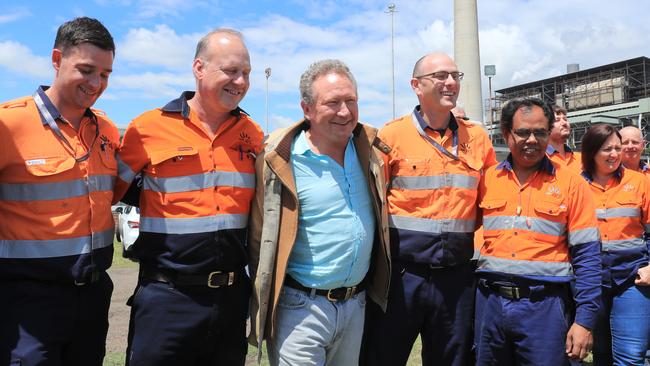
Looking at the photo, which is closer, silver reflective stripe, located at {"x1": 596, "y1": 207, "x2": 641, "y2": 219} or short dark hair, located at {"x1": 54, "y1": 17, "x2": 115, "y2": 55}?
short dark hair, located at {"x1": 54, "y1": 17, "x2": 115, "y2": 55}

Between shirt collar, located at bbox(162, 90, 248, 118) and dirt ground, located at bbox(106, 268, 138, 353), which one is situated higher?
shirt collar, located at bbox(162, 90, 248, 118)

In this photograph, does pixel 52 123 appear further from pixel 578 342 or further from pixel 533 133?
pixel 578 342

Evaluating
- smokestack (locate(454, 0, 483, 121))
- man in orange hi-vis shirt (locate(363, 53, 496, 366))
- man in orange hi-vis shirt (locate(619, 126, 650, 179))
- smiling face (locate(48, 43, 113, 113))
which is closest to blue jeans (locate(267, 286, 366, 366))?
man in orange hi-vis shirt (locate(363, 53, 496, 366))

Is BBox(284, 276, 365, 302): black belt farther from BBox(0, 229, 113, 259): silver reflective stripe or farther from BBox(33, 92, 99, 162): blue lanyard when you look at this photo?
BBox(33, 92, 99, 162): blue lanyard

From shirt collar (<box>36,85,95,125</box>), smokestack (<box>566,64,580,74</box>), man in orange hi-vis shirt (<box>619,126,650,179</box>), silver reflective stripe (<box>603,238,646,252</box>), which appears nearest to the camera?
shirt collar (<box>36,85,95,125</box>)

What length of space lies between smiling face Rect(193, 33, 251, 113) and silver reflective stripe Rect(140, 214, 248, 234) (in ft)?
2.17

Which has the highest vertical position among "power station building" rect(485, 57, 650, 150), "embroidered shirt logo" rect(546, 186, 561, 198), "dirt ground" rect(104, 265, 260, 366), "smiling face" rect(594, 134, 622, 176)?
"power station building" rect(485, 57, 650, 150)

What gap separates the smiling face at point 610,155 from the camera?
14.4ft

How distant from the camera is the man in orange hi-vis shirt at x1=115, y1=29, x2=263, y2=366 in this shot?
2.98 metres

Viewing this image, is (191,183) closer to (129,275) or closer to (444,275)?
(444,275)

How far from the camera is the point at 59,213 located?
2.83 meters

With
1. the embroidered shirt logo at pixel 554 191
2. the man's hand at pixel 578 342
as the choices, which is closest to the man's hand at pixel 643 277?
the man's hand at pixel 578 342

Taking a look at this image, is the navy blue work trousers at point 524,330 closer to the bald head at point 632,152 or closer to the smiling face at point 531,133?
the smiling face at point 531,133

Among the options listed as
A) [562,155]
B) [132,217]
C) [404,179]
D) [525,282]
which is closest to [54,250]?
[404,179]
